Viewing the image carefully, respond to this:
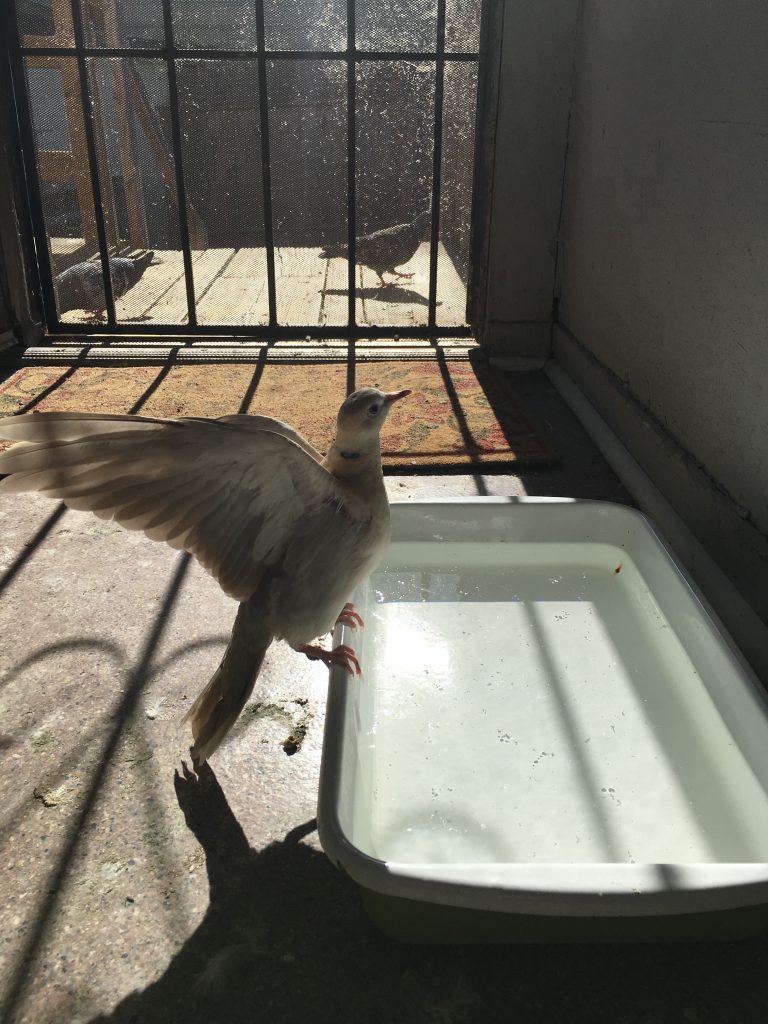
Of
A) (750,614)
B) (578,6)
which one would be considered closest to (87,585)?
(750,614)

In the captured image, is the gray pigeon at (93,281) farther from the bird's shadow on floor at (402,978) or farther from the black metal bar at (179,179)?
the bird's shadow on floor at (402,978)

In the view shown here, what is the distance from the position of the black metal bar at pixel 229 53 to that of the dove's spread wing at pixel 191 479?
13.7ft

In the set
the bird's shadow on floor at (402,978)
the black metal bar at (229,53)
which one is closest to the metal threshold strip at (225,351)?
the black metal bar at (229,53)

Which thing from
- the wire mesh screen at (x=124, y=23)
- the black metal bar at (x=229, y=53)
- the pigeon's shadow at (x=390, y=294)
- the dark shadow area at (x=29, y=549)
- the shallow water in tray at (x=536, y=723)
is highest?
the wire mesh screen at (x=124, y=23)

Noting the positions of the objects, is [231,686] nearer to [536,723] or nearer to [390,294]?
[536,723]

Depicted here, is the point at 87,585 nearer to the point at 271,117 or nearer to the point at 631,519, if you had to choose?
the point at 631,519

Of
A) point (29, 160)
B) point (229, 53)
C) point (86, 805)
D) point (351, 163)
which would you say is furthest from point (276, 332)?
point (86, 805)

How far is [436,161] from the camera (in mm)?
5395

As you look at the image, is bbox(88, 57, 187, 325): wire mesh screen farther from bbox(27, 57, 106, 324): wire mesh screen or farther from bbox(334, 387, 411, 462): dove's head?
bbox(334, 387, 411, 462): dove's head

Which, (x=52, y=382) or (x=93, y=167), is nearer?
(x=52, y=382)

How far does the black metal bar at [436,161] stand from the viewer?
5121 millimetres

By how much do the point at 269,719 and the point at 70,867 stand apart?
0.62 metres

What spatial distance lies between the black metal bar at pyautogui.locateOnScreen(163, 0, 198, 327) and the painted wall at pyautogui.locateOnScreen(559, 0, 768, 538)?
253 cm

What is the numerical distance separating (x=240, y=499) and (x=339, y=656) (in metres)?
0.47
